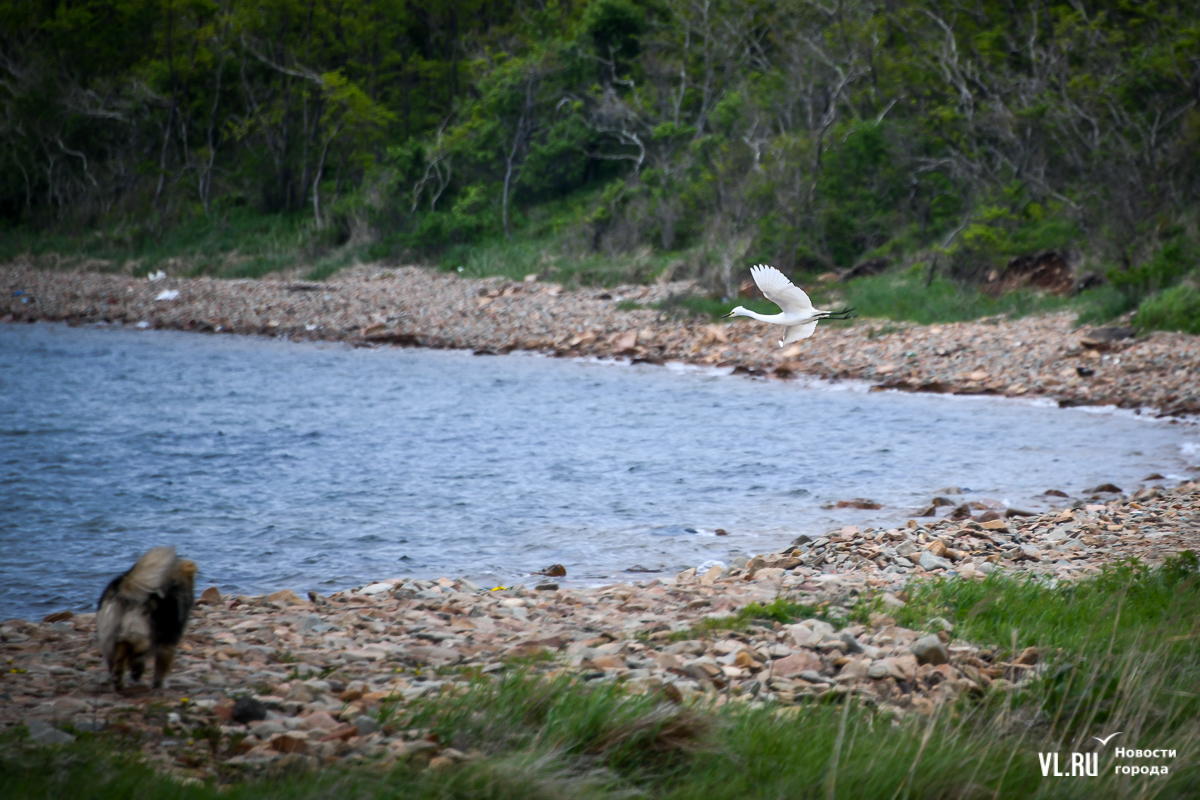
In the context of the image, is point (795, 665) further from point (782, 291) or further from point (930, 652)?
point (782, 291)

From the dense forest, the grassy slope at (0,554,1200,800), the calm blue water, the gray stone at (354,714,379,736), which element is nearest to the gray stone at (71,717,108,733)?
the grassy slope at (0,554,1200,800)

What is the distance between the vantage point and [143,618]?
4.16 metres

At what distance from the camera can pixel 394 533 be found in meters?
9.20

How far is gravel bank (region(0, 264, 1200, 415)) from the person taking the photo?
676 inches

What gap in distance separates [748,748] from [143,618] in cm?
254

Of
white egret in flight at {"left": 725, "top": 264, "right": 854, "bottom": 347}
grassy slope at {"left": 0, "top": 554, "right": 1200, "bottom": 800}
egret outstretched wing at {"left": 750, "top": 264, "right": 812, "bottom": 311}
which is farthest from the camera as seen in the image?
egret outstretched wing at {"left": 750, "top": 264, "right": 812, "bottom": 311}

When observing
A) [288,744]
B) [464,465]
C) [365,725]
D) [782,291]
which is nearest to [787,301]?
[782,291]

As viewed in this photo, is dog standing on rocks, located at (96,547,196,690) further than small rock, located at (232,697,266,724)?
Yes

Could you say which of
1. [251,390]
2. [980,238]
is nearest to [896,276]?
[980,238]

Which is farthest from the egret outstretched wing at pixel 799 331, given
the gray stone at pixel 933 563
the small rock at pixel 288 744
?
the small rock at pixel 288 744

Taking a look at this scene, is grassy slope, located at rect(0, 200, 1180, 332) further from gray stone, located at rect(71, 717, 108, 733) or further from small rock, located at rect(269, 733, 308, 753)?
gray stone, located at rect(71, 717, 108, 733)

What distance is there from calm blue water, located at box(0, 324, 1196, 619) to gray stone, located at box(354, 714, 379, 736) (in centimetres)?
386

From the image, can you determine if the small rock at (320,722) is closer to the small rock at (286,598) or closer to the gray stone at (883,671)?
the gray stone at (883,671)

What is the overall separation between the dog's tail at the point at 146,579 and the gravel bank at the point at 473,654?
16.6 inches
